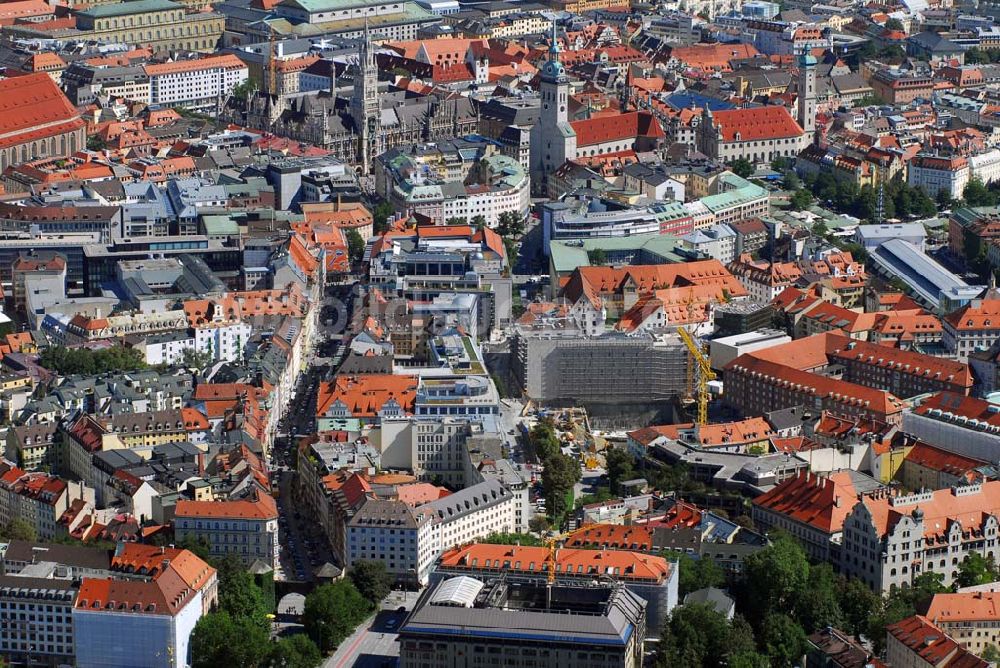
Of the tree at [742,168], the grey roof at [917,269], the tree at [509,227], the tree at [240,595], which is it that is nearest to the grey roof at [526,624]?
the tree at [240,595]

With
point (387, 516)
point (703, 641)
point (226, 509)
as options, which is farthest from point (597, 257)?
point (703, 641)

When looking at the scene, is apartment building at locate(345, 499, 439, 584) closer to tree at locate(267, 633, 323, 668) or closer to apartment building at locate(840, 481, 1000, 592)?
tree at locate(267, 633, 323, 668)

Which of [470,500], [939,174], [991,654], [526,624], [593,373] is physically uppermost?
[526,624]

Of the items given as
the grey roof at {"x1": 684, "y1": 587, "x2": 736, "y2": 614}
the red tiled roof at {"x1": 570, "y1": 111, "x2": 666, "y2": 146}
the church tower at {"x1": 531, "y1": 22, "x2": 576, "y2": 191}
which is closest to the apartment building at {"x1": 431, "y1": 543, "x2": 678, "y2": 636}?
the grey roof at {"x1": 684, "y1": 587, "x2": 736, "y2": 614}

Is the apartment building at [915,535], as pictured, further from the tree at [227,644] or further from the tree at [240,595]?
the tree at [227,644]

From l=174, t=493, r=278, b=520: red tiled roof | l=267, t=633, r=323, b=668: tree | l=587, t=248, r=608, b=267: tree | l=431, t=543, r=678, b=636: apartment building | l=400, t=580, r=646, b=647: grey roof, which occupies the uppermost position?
l=400, t=580, r=646, b=647: grey roof

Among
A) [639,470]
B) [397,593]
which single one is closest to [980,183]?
[639,470]

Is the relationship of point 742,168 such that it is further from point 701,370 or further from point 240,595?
point 240,595

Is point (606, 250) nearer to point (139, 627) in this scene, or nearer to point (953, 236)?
point (953, 236)
